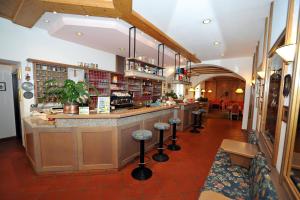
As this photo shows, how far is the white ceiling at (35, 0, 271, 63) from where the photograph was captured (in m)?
2.68

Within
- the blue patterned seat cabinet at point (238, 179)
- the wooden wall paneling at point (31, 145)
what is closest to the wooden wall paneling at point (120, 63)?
the wooden wall paneling at point (31, 145)

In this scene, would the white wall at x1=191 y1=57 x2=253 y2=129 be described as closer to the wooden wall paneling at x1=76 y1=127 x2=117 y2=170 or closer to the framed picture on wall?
the wooden wall paneling at x1=76 y1=127 x2=117 y2=170

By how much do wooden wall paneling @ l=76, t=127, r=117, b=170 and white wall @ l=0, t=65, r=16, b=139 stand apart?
12.0ft

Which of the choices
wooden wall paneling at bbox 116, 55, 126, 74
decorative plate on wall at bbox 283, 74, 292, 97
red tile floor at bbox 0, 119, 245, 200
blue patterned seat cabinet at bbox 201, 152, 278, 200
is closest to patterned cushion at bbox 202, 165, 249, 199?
blue patterned seat cabinet at bbox 201, 152, 278, 200

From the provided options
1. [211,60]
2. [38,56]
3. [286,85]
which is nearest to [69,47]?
[38,56]

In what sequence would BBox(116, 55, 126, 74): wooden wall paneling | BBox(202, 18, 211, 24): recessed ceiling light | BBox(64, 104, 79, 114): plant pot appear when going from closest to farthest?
1. BBox(64, 104, 79, 114): plant pot
2. BBox(202, 18, 211, 24): recessed ceiling light
3. BBox(116, 55, 126, 74): wooden wall paneling

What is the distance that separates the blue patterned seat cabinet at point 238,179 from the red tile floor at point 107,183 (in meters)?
0.51

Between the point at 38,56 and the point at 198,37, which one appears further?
the point at 198,37

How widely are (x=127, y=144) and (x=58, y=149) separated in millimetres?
1290

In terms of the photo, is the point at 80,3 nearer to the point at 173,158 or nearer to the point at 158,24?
the point at 158,24

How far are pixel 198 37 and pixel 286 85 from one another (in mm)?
3250

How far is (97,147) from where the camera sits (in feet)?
8.70

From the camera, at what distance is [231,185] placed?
182cm

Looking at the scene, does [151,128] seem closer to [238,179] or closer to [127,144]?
[127,144]
